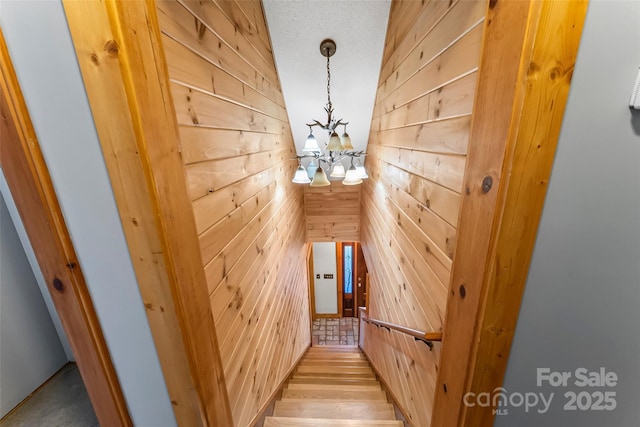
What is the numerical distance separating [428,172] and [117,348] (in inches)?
59.3

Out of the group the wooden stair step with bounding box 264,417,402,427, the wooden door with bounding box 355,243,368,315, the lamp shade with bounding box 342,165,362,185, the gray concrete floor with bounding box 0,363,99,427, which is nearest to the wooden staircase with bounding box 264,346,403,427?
the wooden stair step with bounding box 264,417,402,427

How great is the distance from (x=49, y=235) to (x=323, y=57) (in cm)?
219

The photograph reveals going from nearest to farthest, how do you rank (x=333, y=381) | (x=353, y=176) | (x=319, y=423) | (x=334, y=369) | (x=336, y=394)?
1. (x=319, y=423)
2. (x=353, y=176)
3. (x=336, y=394)
4. (x=333, y=381)
5. (x=334, y=369)

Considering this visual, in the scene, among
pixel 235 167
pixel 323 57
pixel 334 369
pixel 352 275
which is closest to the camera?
pixel 235 167

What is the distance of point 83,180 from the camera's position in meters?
0.71

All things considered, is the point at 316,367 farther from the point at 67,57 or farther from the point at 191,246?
the point at 67,57

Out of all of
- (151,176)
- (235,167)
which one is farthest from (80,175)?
(235,167)

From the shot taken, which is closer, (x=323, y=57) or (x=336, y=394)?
(x=323, y=57)

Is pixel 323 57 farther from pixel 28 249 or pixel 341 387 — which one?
pixel 341 387

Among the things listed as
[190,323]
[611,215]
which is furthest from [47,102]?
[611,215]

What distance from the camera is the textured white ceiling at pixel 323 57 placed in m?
1.82

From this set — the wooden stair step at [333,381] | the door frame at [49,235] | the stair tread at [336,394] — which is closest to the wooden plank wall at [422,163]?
the stair tread at [336,394]

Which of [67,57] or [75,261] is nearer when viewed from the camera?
[67,57]

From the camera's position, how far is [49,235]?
0.75m
